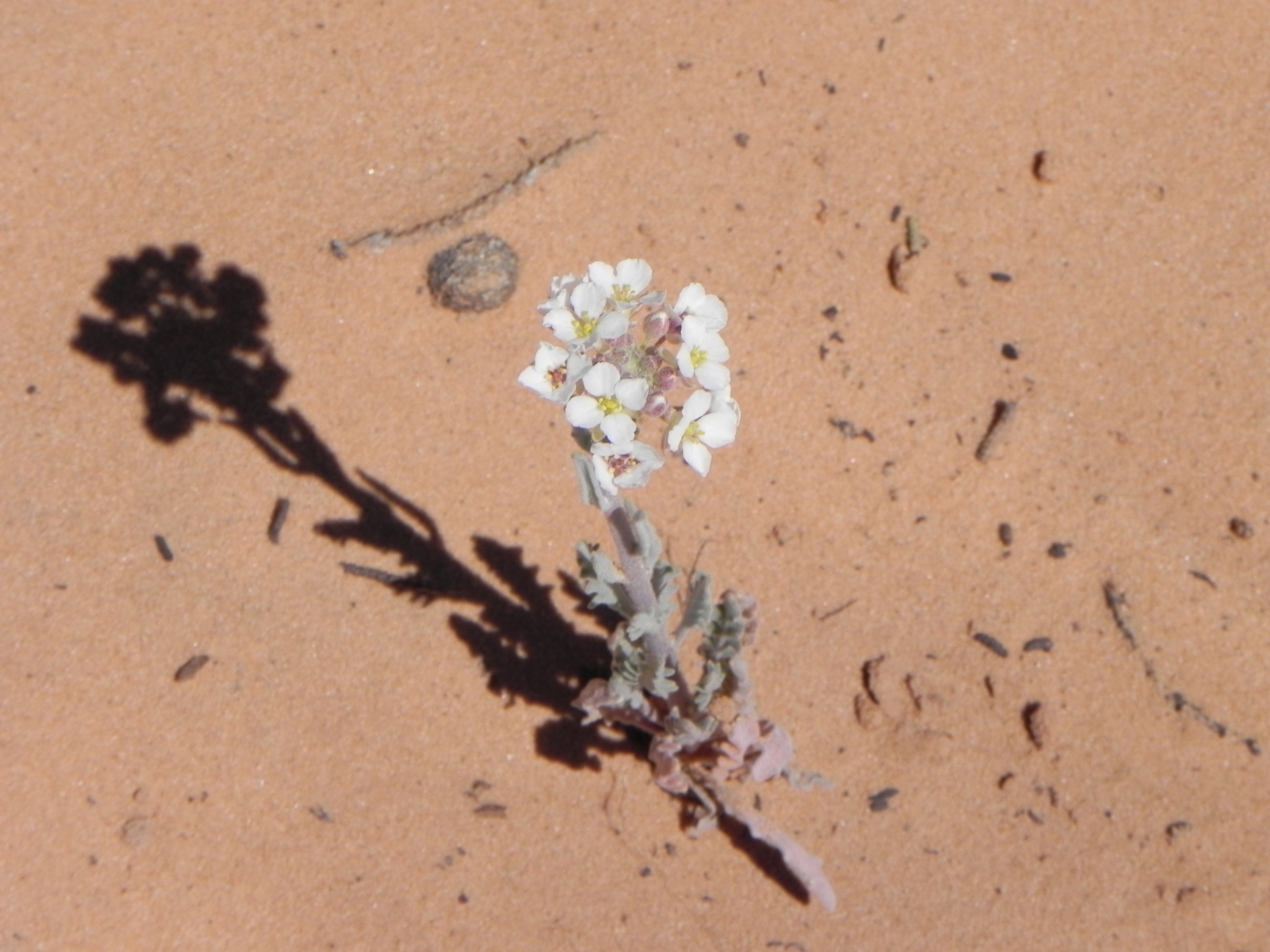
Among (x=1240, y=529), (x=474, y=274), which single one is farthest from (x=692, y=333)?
(x=1240, y=529)

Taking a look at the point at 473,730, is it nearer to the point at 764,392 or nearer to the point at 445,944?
the point at 445,944

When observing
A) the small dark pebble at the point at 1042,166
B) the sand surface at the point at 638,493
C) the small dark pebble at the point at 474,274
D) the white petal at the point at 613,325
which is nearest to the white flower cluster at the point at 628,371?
the white petal at the point at 613,325

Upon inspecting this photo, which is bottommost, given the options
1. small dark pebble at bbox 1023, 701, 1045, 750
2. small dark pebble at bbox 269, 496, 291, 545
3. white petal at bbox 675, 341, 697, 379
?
small dark pebble at bbox 1023, 701, 1045, 750

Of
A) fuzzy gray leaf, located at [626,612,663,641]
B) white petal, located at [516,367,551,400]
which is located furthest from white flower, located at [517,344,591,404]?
fuzzy gray leaf, located at [626,612,663,641]

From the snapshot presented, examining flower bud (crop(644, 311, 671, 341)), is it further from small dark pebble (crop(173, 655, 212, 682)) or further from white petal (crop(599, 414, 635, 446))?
small dark pebble (crop(173, 655, 212, 682))

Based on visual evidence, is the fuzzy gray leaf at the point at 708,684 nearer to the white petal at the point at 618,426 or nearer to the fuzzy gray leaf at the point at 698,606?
the fuzzy gray leaf at the point at 698,606

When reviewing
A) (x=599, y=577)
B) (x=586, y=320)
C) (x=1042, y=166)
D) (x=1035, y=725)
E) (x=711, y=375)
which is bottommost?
(x=1035, y=725)

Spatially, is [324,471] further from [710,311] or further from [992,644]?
[992,644]

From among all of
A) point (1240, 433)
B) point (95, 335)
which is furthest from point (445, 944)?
point (1240, 433)
